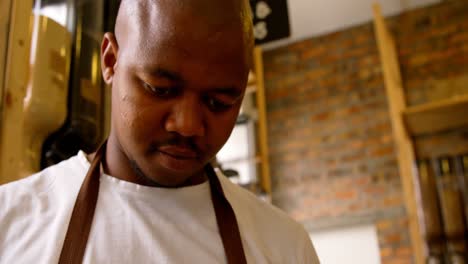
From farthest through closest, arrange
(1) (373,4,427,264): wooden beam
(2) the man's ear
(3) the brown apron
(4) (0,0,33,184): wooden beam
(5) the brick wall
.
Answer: (5) the brick wall, (1) (373,4,427,264): wooden beam, (4) (0,0,33,184): wooden beam, (2) the man's ear, (3) the brown apron

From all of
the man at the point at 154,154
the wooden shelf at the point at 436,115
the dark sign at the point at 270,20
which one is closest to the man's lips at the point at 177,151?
the man at the point at 154,154

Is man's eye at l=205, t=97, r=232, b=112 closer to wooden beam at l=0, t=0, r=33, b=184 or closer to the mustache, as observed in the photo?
the mustache

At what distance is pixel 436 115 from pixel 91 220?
2.11 m

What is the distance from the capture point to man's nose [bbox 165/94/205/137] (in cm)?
64

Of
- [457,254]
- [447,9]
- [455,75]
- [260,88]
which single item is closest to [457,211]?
[457,254]

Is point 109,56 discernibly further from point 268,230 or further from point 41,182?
point 268,230

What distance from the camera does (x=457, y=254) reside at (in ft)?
6.93

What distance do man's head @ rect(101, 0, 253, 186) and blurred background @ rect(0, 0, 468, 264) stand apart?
162 cm

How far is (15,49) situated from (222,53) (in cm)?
44

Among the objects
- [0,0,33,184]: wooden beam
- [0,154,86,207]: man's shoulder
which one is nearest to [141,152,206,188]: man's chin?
[0,154,86,207]: man's shoulder

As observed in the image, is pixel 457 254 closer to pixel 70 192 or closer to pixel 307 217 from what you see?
pixel 307 217

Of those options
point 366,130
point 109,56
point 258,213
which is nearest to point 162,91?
point 109,56

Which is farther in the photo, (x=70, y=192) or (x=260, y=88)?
(x=260, y=88)

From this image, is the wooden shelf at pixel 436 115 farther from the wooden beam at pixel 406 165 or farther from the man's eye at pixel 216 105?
the man's eye at pixel 216 105
